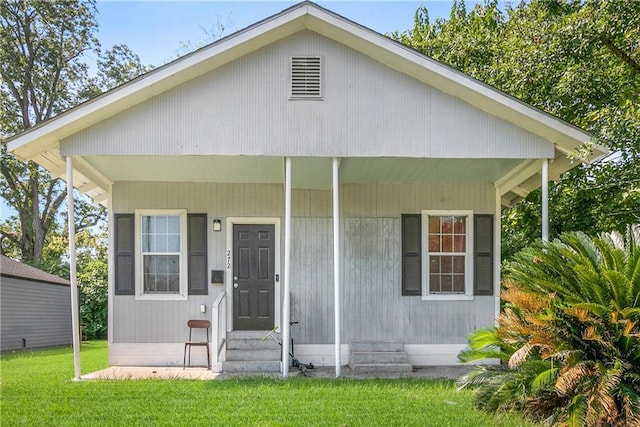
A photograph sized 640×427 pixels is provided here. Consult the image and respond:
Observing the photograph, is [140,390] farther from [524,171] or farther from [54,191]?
[54,191]

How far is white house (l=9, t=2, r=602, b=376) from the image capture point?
6418mm

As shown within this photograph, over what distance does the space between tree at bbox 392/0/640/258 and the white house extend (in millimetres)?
2095

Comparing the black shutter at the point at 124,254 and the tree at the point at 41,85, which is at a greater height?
the tree at the point at 41,85

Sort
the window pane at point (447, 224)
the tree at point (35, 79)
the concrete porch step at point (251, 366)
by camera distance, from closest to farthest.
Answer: the concrete porch step at point (251, 366) → the window pane at point (447, 224) → the tree at point (35, 79)

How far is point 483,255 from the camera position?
8.12m

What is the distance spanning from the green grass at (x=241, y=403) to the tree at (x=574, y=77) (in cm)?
402

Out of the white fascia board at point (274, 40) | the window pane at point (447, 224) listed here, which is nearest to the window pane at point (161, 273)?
the white fascia board at point (274, 40)

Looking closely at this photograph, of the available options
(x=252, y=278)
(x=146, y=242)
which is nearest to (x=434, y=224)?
(x=252, y=278)

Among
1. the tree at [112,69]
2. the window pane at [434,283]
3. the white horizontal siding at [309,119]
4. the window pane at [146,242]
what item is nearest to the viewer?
the white horizontal siding at [309,119]

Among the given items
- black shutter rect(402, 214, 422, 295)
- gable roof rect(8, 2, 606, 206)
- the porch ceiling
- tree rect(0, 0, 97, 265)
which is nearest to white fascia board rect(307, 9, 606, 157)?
gable roof rect(8, 2, 606, 206)

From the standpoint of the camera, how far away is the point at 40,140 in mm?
6152

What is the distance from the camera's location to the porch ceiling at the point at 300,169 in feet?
22.4

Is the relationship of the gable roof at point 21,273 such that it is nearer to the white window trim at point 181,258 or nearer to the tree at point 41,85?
the tree at point 41,85

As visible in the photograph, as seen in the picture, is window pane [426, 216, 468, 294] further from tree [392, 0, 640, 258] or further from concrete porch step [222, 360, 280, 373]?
concrete porch step [222, 360, 280, 373]
